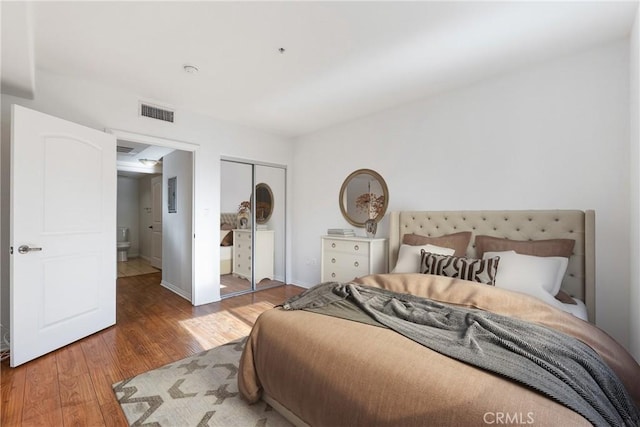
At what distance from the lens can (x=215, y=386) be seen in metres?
1.90

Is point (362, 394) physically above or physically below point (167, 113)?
below

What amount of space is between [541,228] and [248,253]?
3.62 metres

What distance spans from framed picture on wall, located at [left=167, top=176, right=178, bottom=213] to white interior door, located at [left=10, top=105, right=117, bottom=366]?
58.1 inches

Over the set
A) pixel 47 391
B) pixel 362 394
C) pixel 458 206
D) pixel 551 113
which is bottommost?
pixel 47 391

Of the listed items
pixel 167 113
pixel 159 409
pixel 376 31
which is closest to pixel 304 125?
pixel 167 113

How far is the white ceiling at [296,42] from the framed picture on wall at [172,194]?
162 centimetres

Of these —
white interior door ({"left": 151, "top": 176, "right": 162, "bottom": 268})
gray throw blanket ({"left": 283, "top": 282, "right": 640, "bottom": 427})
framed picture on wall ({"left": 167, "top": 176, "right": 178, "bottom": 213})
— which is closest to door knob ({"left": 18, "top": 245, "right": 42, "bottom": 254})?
framed picture on wall ({"left": 167, "top": 176, "right": 178, "bottom": 213})

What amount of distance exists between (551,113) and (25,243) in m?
4.43

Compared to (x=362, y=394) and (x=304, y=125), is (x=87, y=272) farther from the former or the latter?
(x=304, y=125)

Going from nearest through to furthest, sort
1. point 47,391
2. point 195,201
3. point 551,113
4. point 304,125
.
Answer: point 47,391 < point 551,113 < point 195,201 < point 304,125

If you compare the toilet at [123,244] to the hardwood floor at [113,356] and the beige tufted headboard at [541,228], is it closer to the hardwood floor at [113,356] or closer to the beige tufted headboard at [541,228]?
the hardwood floor at [113,356]

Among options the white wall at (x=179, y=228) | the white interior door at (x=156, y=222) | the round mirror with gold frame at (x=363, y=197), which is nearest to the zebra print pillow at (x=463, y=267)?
the round mirror with gold frame at (x=363, y=197)

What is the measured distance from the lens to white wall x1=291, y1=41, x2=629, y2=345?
2.12 metres

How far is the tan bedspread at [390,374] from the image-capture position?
0.93m
